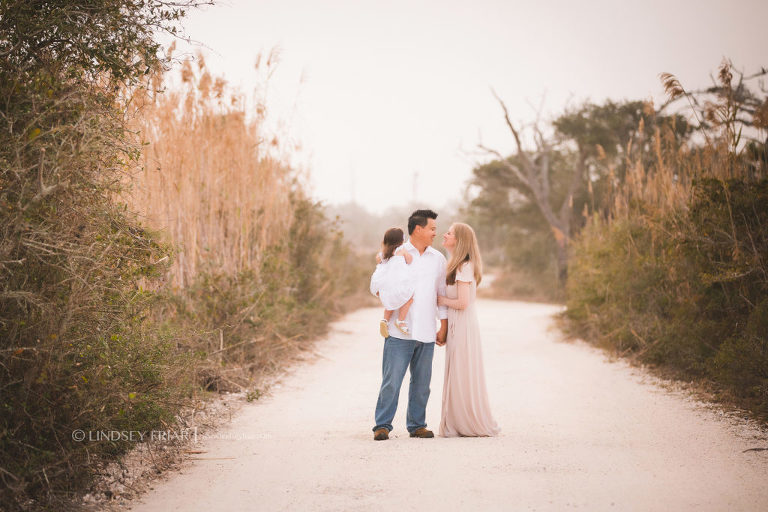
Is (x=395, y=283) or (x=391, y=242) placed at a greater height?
(x=391, y=242)

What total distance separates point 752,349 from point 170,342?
15.1 ft

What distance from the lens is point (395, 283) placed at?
4992 millimetres

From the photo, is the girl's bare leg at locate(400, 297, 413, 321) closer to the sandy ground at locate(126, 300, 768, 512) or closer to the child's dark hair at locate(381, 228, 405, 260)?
the child's dark hair at locate(381, 228, 405, 260)

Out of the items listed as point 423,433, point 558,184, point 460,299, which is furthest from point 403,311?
point 558,184

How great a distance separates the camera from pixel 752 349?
218 inches

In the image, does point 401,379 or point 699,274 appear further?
point 699,274

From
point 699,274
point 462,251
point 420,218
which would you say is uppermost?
point 420,218

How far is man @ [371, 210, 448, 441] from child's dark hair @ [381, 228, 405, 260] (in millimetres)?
71

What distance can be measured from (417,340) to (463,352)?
410mm

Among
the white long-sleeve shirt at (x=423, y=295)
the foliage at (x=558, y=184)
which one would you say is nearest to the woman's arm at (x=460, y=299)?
the white long-sleeve shirt at (x=423, y=295)

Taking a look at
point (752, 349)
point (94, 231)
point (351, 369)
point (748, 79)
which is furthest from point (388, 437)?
point (748, 79)

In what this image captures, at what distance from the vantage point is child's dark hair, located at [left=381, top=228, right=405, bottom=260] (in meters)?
5.07

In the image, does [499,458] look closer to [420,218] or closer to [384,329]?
[384,329]

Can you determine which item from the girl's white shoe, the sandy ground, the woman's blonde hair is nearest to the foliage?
the sandy ground
